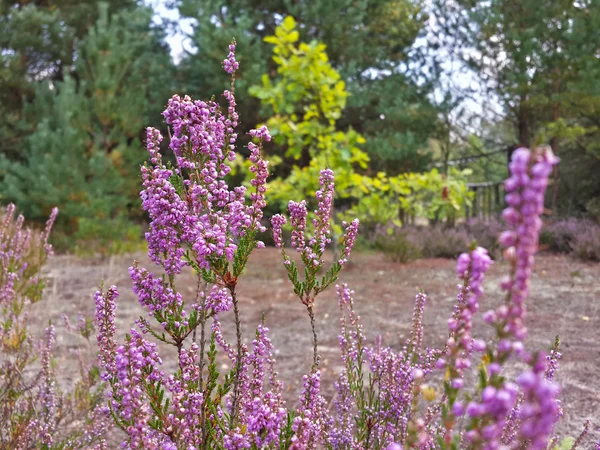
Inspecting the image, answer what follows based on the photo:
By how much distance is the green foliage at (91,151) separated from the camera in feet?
41.0

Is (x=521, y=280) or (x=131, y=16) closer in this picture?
(x=521, y=280)

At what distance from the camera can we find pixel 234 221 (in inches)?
70.5

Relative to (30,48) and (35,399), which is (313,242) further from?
(30,48)

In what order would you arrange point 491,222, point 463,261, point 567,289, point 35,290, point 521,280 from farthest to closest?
point 491,222
point 567,289
point 35,290
point 463,261
point 521,280

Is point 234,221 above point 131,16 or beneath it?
beneath

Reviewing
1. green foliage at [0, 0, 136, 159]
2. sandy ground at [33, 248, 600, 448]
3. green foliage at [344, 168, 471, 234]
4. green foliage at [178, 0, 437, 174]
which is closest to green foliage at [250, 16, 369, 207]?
green foliage at [344, 168, 471, 234]

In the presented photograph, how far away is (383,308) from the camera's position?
647 centimetres

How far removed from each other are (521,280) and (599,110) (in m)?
12.6

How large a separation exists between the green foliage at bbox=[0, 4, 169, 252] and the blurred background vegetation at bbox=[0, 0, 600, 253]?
0.13ft

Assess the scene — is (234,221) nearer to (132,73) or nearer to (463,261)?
(463,261)

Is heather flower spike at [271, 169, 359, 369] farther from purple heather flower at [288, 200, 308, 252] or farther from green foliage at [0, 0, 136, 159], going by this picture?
green foliage at [0, 0, 136, 159]

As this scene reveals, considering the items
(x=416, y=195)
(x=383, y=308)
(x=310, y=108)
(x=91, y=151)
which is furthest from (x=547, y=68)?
(x=91, y=151)

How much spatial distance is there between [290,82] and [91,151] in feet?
21.0

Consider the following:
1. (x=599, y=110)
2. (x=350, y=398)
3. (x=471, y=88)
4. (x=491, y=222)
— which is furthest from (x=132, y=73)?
(x=350, y=398)
